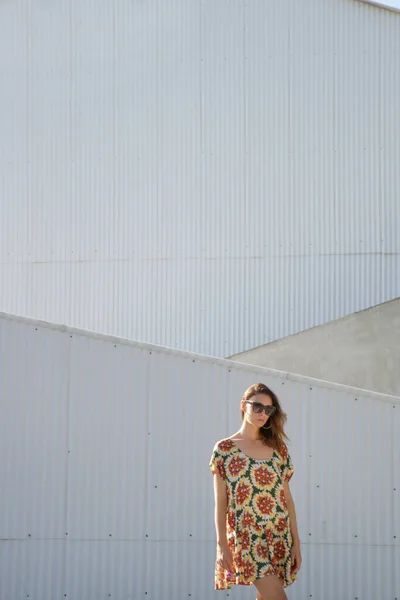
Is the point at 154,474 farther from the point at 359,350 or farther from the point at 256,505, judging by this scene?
the point at 359,350

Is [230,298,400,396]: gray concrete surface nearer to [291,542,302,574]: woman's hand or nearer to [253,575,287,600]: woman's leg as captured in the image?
[291,542,302,574]: woman's hand

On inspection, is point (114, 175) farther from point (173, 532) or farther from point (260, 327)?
point (173, 532)

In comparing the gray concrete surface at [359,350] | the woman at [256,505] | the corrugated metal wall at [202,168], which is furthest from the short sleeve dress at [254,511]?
the corrugated metal wall at [202,168]

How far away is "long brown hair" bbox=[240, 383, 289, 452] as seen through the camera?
6238 millimetres

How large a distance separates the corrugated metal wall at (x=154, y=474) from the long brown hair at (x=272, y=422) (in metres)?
2.40

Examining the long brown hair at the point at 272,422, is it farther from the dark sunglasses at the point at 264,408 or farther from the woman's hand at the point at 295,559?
the woman's hand at the point at 295,559

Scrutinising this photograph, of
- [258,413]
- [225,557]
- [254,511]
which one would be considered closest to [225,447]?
[258,413]

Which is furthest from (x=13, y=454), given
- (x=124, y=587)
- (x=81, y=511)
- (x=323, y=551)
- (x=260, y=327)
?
(x=260, y=327)

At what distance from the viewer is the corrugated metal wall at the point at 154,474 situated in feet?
28.5

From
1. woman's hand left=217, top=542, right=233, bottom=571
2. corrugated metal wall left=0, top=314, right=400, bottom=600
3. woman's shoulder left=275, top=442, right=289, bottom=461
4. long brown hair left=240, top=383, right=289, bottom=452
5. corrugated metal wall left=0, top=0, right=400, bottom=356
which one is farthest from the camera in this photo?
corrugated metal wall left=0, top=0, right=400, bottom=356

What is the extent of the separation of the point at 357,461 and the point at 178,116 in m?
8.27

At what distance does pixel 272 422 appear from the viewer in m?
6.29

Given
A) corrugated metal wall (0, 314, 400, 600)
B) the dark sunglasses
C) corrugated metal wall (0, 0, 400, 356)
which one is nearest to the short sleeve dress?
the dark sunglasses

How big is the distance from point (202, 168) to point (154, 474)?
762 cm
